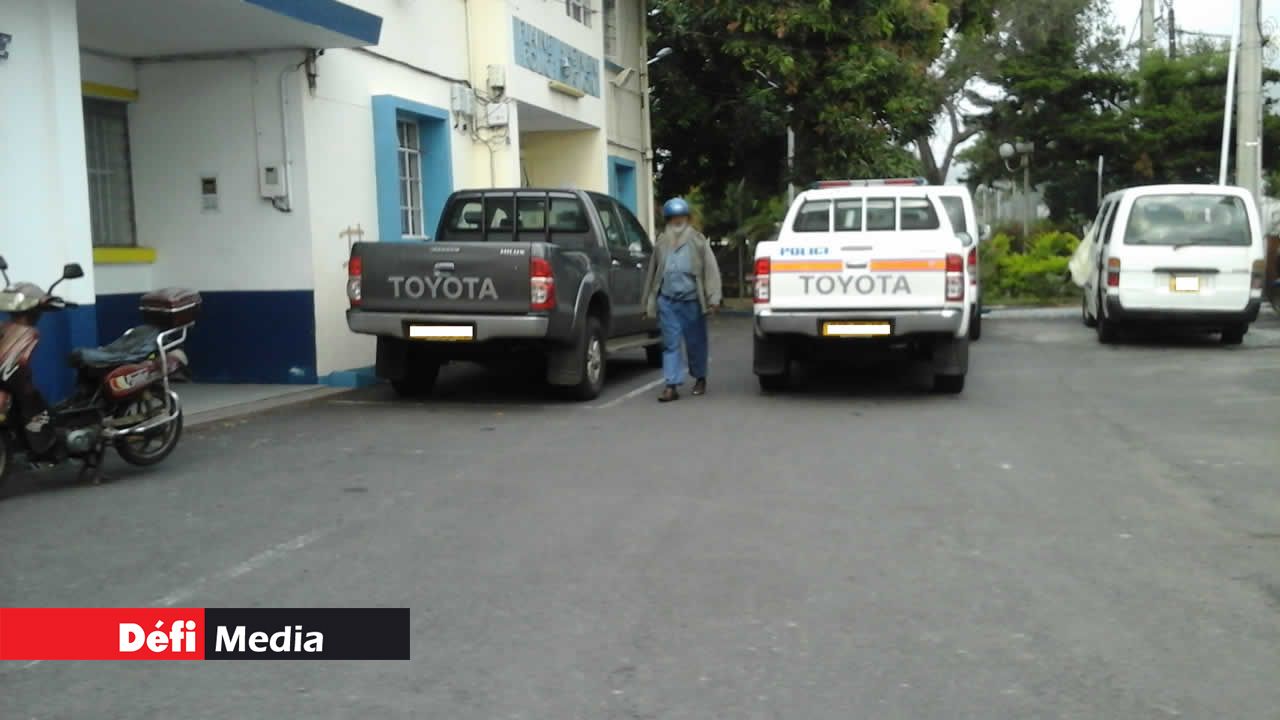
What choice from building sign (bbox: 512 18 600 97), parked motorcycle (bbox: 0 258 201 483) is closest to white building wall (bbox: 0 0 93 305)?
parked motorcycle (bbox: 0 258 201 483)

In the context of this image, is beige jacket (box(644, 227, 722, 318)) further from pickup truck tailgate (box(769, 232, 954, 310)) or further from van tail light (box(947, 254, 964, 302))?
van tail light (box(947, 254, 964, 302))

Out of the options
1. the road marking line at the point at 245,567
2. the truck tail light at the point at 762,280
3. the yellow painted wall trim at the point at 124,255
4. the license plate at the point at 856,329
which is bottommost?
the road marking line at the point at 245,567

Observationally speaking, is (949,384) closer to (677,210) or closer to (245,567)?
(677,210)

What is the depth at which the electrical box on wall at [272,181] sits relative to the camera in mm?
12195

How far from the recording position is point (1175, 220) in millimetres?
15617

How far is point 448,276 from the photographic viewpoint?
10.5 meters

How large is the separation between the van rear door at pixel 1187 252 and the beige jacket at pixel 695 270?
21.3 feet

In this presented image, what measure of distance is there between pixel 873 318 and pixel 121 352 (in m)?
5.94

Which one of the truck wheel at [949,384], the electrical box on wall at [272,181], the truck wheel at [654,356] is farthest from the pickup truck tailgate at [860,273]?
the electrical box on wall at [272,181]

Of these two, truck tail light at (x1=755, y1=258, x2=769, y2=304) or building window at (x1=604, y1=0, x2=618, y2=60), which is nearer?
truck tail light at (x1=755, y1=258, x2=769, y2=304)

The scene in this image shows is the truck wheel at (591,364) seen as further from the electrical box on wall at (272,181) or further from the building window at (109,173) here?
the building window at (109,173)

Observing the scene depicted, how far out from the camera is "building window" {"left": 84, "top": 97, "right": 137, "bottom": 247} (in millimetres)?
12164

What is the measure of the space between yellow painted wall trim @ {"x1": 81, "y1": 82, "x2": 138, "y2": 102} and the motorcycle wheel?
500 cm

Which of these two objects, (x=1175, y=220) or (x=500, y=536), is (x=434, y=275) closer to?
(x=500, y=536)
